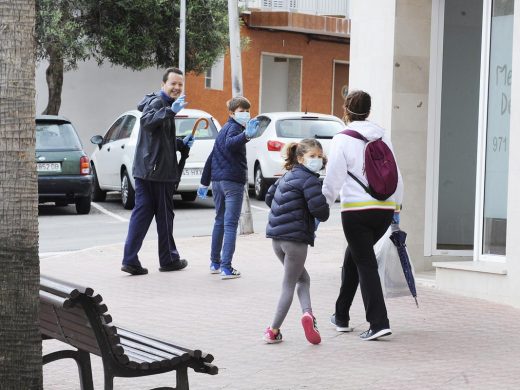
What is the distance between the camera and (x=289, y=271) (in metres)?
8.70

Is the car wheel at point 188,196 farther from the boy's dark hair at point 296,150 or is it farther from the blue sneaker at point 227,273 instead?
the boy's dark hair at point 296,150

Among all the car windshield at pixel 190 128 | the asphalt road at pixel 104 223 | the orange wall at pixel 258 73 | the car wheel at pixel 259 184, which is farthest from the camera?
the orange wall at pixel 258 73

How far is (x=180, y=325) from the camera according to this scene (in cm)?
961

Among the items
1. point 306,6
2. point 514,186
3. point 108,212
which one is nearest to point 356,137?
point 514,186

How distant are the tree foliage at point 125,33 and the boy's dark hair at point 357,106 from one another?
20.7 meters

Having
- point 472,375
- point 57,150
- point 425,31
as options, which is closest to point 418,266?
point 425,31

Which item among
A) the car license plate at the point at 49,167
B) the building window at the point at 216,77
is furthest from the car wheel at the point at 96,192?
the building window at the point at 216,77

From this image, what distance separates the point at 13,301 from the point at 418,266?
7297mm

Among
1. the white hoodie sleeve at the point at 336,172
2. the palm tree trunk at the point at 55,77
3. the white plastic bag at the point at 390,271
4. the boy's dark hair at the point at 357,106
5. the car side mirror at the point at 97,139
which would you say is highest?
the palm tree trunk at the point at 55,77

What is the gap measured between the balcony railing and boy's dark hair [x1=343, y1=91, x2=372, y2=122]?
25671 millimetres

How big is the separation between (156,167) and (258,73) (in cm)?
2363

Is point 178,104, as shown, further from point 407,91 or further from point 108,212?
point 108,212

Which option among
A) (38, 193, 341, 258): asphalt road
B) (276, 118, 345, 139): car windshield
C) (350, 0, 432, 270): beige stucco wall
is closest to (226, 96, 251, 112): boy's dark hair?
(350, 0, 432, 270): beige stucco wall

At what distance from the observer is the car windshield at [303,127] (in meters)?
23.2
